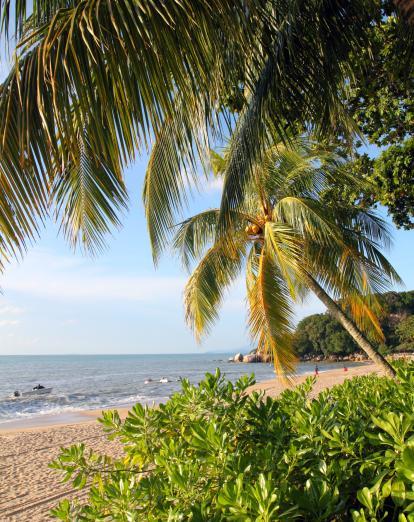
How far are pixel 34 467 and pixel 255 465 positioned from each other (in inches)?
368

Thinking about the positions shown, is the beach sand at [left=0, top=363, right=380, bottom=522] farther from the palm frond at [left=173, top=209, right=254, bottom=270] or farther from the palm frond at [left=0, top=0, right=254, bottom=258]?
the palm frond at [left=173, top=209, right=254, bottom=270]

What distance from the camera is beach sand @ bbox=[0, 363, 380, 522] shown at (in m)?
6.91

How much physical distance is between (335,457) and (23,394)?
32507 mm

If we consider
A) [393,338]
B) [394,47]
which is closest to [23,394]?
[394,47]

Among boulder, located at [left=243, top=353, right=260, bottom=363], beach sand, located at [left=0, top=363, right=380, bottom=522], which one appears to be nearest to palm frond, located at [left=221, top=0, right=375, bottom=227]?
beach sand, located at [left=0, top=363, right=380, bottom=522]

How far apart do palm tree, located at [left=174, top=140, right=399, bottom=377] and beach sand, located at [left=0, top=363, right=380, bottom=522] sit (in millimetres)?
3381

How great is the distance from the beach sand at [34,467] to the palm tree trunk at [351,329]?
352 cm

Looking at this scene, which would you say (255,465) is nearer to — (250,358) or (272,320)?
(272,320)

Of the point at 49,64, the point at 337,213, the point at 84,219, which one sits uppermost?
the point at 337,213

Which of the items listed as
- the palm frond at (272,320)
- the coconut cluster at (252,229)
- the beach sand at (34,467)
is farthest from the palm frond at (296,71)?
the coconut cluster at (252,229)

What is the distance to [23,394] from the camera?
30.8m

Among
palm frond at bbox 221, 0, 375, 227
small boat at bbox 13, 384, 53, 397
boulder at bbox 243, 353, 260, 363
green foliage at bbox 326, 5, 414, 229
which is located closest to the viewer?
palm frond at bbox 221, 0, 375, 227

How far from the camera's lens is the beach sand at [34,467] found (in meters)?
6.91

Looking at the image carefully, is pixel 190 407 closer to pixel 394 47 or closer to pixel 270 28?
pixel 270 28
